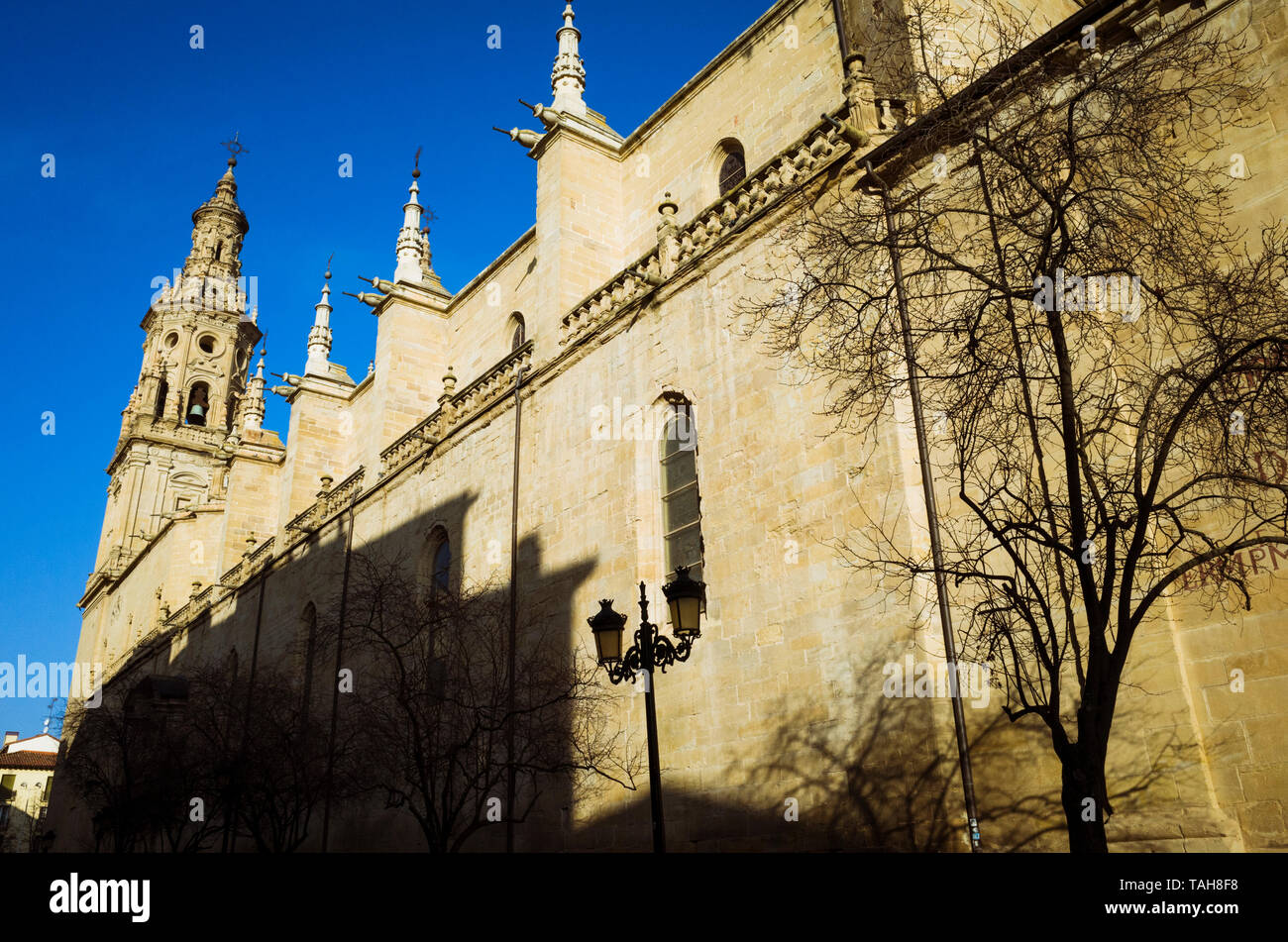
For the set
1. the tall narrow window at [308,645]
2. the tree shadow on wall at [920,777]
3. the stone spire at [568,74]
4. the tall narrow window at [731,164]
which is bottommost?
the tree shadow on wall at [920,777]

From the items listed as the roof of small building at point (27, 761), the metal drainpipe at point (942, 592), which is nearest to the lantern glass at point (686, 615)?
the metal drainpipe at point (942, 592)

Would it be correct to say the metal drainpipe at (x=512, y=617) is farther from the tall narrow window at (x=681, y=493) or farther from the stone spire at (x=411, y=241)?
the stone spire at (x=411, y=241)

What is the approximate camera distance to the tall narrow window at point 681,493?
11.9 meters

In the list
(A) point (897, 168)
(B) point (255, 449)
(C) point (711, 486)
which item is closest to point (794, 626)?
(C) point (711, 486)

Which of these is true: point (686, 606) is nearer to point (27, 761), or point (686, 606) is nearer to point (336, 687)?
point (336, 687)

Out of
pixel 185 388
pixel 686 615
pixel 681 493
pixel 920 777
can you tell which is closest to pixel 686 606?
pixel 686 615

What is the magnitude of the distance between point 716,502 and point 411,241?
1488cm

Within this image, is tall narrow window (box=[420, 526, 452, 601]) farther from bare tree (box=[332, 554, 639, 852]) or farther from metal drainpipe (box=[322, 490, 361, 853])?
metal drainpipe (box=[322, 490, 361, 853])

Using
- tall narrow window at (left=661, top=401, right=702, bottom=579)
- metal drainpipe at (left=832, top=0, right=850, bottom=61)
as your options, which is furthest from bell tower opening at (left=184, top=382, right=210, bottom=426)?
metal drainpipe at (left=832, top=0, right=850, bottom=61)

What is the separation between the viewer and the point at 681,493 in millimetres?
12281

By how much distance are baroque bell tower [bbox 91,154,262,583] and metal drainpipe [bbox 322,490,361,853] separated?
2723 cm

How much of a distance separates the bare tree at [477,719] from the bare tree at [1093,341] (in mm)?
4824

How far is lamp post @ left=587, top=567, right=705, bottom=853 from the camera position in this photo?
764 centimetres

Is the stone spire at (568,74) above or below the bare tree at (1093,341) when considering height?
above
